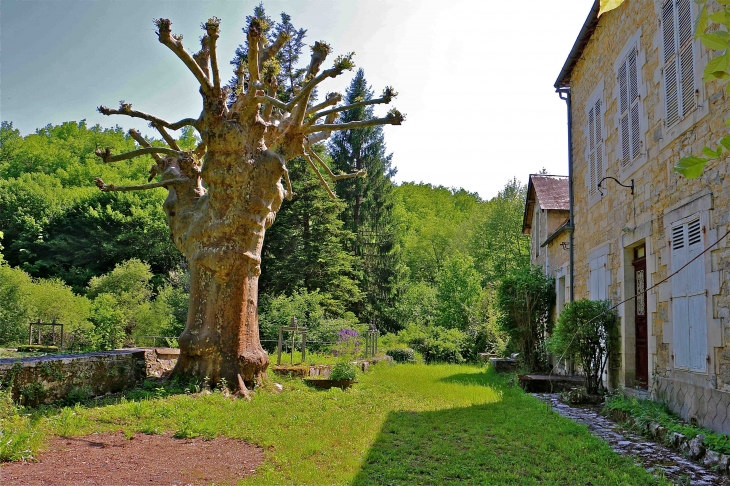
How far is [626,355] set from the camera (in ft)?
27.3

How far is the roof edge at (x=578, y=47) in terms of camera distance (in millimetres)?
9830

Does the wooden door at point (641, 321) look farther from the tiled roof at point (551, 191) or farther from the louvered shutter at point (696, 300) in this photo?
the tiled roof at point (551, 191)

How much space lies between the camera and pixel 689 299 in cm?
609

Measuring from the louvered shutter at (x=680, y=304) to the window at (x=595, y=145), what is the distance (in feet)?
12.4

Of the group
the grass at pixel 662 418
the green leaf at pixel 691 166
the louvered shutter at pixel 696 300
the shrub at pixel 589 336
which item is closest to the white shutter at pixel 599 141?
the shrub at pixel 589 336

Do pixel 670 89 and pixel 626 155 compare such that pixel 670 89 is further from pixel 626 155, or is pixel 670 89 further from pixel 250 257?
pixel 250 257

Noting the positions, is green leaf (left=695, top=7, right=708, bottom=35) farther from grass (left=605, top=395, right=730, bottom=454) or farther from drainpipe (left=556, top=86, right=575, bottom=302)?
drainpipe (left=556, top=86, right=575, bottom=302)

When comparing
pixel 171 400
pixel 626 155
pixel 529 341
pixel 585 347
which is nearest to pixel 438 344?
pixel 529 341

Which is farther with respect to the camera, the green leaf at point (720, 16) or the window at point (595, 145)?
the window at point (595, 145)

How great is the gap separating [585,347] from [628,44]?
16.2ft

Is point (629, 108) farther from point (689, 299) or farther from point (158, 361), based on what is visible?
point (158, 361)

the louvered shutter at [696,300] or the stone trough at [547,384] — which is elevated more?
the louvered shutter at [696,300]

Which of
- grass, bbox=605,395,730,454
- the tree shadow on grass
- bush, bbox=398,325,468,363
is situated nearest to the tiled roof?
bush, bbox=398,325,468,363

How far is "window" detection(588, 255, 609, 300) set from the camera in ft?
30.5
